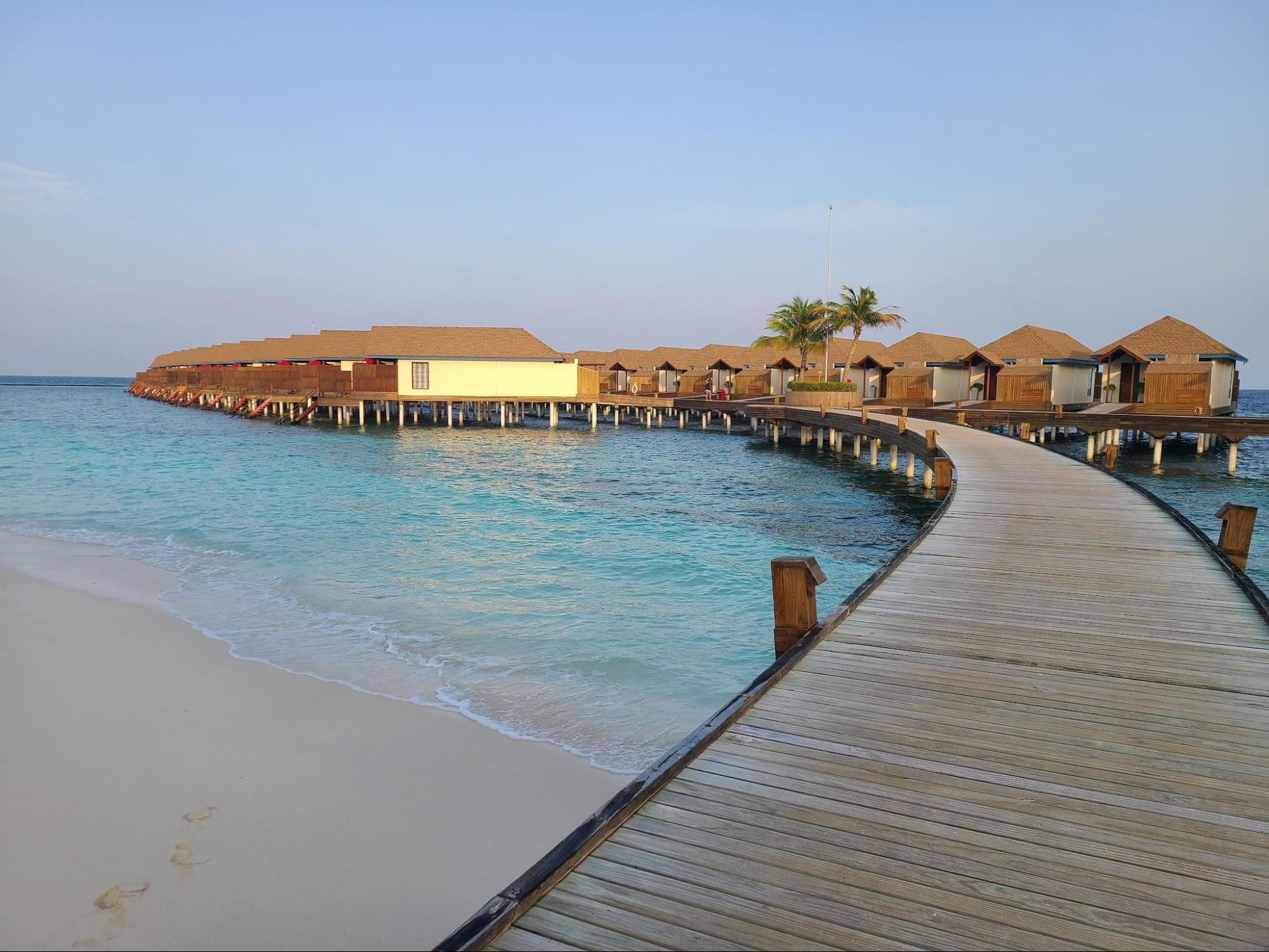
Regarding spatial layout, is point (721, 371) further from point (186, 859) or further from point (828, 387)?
point (186, 859)

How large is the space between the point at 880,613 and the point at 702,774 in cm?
308

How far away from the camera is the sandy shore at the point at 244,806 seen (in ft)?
15.4

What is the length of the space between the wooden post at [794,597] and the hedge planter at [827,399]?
1293 inches

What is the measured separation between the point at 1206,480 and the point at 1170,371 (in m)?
9.82

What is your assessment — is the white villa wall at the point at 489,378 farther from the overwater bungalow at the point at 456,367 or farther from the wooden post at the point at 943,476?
the wooden post at the point at 943,476

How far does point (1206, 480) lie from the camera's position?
2647 centimetres

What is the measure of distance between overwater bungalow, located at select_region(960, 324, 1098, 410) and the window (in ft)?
101

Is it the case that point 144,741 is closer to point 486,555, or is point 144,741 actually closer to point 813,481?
point 486,555

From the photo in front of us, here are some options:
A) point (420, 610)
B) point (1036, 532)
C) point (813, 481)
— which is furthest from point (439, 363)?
point (1036, 532)

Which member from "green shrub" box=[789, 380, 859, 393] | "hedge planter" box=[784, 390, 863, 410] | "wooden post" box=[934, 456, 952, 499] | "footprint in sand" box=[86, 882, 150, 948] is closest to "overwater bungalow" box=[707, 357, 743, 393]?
"green shrub" box=[789, 380, 859, 393]

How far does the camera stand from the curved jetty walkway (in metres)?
2.71

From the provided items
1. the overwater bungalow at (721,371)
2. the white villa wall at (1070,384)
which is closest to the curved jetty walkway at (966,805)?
Answer: the white villa wall at (1070,384)

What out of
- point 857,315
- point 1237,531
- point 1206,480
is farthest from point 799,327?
point 1237,531

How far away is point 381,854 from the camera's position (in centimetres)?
534
